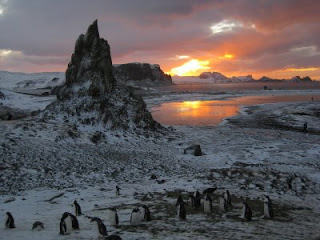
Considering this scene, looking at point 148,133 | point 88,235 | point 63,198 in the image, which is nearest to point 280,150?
point 148,133

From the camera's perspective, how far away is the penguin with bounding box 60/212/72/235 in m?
10.8

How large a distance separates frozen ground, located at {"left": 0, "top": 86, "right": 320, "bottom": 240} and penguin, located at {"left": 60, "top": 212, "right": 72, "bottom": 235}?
24cm

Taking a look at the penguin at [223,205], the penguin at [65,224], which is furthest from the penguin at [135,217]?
the penguin at [223,205]

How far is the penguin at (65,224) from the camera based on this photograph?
1083 centimetres

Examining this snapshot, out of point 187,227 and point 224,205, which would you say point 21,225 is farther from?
point 224,205

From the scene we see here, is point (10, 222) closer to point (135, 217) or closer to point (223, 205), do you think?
point (135, 217)

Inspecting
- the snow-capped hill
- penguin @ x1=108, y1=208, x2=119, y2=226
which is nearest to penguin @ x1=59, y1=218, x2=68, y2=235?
penguin @ x1=108, y1=208, x2=119, y2=226

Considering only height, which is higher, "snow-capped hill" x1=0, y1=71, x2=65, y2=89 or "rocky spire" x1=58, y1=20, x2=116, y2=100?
"snow-capped hill" x1=0, y1=71, x2=65, y2=89

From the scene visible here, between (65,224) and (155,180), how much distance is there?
8515 millimetres

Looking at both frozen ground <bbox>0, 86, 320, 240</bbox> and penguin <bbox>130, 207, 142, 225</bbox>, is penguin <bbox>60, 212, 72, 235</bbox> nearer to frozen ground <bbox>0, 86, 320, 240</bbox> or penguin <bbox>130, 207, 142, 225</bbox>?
frozen ground <bbox>0, 86, 320, 240</bbox>

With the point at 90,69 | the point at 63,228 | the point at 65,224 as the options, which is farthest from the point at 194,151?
the point at 63,228

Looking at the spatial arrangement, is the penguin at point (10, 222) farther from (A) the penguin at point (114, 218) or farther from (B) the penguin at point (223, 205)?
(B) the penguin at point (223, 205)

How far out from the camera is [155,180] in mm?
19141

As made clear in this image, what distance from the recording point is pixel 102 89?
31.0 meters
